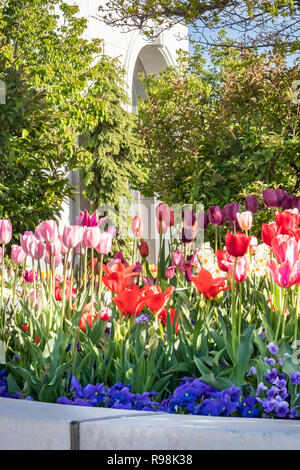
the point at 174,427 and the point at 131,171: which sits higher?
the point at 131,171

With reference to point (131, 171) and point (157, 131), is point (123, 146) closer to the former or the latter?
point (131, 171)

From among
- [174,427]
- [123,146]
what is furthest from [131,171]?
[174,427]

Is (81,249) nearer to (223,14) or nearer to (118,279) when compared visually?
(118,279)

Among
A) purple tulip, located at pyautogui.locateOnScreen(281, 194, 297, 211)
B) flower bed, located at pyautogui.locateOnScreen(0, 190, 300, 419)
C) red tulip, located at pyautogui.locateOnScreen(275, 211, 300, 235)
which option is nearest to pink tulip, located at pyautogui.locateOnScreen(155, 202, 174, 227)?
flower bed, located at pyautogui.locateOnScreen(0, 190, 300, 419)

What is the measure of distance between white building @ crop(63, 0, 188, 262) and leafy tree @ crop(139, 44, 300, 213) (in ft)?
8.55

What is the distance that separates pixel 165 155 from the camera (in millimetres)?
9250

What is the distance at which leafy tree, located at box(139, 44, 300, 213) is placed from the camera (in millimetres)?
7797

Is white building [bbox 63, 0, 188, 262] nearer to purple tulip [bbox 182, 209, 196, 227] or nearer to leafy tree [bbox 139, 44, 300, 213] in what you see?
leafy tree [bbox 139, 44, 300, 213]

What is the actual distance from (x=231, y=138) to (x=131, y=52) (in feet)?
28.5

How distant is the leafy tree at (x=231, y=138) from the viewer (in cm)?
780

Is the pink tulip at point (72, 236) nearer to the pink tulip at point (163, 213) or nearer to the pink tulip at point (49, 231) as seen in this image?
the pink tulip at point (49, 231)

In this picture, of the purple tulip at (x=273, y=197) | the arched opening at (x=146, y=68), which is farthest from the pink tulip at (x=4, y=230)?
the arched opening at (x=146, y=68)

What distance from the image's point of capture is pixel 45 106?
664cm

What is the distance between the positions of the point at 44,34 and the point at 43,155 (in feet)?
16.4
